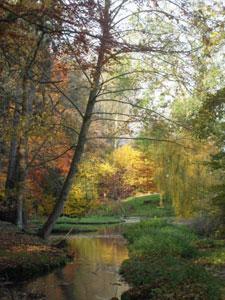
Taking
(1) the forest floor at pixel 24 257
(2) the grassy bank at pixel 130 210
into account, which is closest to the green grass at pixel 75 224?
(2) the grassy bank at pixel 130 210

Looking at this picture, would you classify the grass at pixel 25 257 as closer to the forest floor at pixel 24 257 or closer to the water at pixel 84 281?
the forest floor at pixel 24 257

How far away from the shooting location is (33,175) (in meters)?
26.1

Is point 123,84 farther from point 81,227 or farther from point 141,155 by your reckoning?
point 141,155

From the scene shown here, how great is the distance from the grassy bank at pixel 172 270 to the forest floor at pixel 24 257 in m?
2.25

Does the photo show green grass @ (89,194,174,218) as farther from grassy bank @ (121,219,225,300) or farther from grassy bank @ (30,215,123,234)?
grassy bank @ (121,219,225,300)

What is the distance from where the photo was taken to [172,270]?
1061cm

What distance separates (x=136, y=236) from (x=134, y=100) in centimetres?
753

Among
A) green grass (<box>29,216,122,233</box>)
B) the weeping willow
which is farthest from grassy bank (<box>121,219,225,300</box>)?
green grass (<box>29,216,122,233</box>)

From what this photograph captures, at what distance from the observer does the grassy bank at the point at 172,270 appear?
8773 mm

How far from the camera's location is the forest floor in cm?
1254

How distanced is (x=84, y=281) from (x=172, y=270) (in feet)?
10.1

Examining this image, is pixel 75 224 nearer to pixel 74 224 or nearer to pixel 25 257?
pixel 74 224

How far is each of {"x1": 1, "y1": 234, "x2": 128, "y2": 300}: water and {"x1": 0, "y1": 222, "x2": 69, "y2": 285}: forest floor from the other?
369 mm

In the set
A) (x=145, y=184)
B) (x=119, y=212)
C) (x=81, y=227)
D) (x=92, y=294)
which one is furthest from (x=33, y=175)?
(x=145, y=184)
